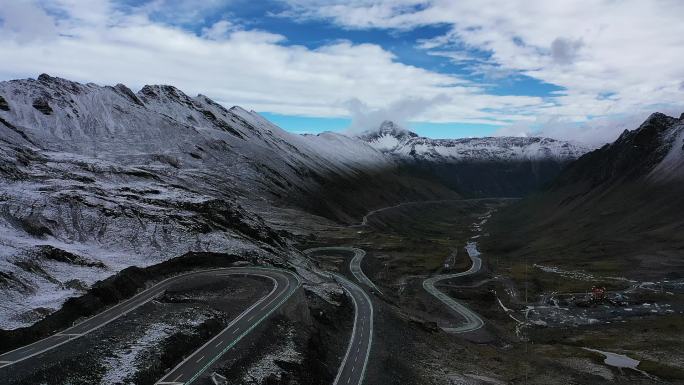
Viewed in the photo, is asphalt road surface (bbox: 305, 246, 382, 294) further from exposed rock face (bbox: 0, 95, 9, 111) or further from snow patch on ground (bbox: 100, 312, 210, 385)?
exposed rock face (bbox: 0, 95, 9, 111)

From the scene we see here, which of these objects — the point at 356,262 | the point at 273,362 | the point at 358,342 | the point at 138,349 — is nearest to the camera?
the point at 138,349

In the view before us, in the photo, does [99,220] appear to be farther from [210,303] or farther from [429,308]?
[429,308]

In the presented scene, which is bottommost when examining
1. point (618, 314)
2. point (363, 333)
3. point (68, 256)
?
point (618, 314)

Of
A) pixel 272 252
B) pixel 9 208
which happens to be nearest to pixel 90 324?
pixel 9 208

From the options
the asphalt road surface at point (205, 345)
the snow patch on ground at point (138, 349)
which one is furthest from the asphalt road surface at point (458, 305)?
the snow patch on ground at point (138, 349)

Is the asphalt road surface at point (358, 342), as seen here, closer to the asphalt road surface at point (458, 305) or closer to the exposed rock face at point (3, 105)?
the asphalt road surface at point (458, 305)

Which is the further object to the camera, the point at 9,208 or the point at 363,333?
the point at 9,208

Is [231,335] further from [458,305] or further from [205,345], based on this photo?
[458,305]

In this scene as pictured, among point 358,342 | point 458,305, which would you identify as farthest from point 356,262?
point 358,342

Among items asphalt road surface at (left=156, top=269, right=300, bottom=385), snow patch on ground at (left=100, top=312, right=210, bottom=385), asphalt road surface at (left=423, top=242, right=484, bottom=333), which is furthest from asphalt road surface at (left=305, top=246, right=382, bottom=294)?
snow patch on ground at (left=100, top=312, right=210, bottom=385)
